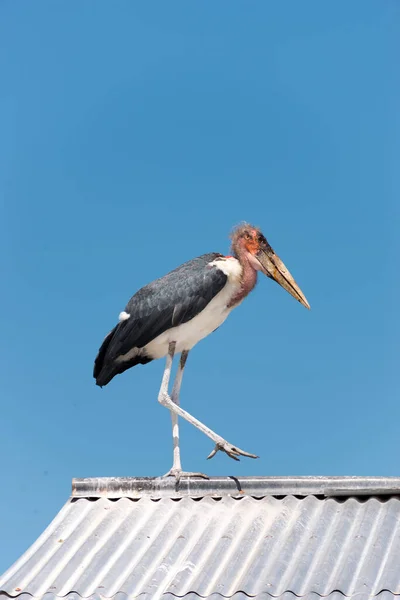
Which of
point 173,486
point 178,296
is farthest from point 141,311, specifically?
point 173,486

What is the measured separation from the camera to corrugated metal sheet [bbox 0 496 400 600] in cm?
722

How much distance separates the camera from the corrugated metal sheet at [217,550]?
23.7 ft

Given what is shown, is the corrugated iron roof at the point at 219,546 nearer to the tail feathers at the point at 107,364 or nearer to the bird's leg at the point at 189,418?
the bird's leg at the point at 189,418

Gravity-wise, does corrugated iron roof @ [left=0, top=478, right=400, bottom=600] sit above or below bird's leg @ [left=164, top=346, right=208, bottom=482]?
below

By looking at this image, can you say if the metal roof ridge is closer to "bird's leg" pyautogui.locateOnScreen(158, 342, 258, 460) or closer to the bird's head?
"bird's leg" pyautogui.locateOnScreen(158, 342, 258, 460)

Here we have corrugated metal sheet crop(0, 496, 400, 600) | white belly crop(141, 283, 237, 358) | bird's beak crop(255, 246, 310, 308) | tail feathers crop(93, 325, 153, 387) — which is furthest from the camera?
bird's beak crop(255, 246, 310, 308)

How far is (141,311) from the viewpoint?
11117 millimetres

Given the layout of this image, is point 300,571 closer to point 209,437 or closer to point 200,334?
point 209,437

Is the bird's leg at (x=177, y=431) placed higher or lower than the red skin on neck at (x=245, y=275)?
lower

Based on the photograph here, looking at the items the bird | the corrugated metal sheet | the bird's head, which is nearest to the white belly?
the bird

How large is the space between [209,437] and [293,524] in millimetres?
2616

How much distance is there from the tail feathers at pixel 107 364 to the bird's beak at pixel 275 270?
1572 mm

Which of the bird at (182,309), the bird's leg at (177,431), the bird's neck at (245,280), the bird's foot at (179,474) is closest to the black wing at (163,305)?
the bird at (182,309)

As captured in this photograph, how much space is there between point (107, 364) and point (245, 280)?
1675 millimetres
